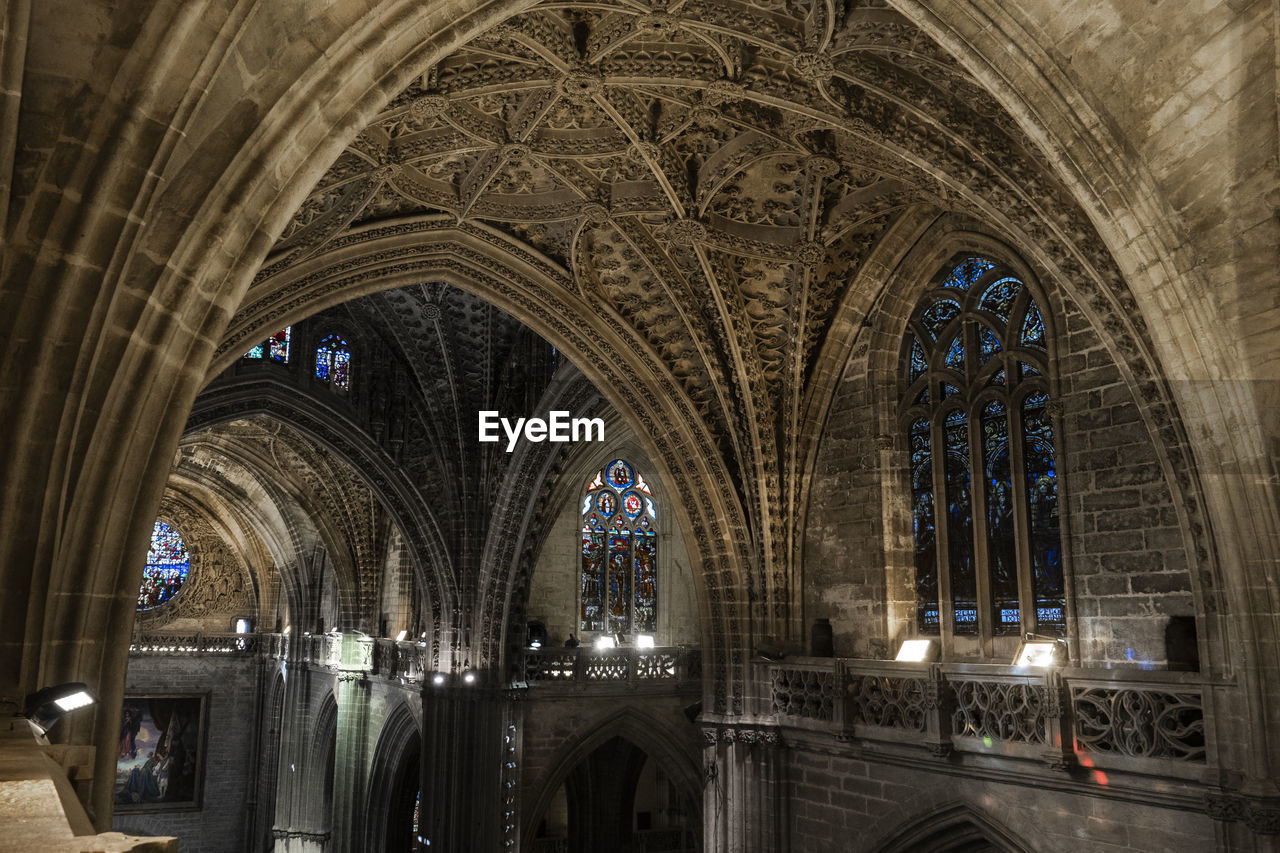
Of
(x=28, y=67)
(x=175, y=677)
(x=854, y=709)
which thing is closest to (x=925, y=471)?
(x=854, y=709)

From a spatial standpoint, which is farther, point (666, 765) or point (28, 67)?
point (666, 765)

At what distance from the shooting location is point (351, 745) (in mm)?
22438

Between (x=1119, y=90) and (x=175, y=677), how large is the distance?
2820 centimetres

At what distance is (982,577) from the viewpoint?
10141 millimetres

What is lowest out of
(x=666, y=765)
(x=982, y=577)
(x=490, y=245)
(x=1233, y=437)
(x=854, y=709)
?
(x=666, y=765)

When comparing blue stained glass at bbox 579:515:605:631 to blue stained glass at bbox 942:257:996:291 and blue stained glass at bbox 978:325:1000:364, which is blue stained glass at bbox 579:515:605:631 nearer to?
blue stained glass at bbox 942:257:996:291

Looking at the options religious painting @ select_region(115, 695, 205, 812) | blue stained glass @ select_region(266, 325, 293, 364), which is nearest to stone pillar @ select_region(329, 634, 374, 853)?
religious painting @ select_region(115, 695, 205, 812)

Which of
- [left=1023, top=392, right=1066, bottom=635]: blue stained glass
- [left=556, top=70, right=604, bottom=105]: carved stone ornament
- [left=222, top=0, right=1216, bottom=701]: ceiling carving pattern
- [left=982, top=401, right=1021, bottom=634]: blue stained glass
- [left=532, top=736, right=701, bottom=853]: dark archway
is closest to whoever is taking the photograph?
[left=222, top=0, right=1216, bottom=701]: ceiling carving pattern

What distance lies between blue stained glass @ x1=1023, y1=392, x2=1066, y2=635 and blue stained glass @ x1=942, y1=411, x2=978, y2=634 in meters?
0.78

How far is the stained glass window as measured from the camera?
2800 centimetres

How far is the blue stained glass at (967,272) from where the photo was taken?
34.6 feet

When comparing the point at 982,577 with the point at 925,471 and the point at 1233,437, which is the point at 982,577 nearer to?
the point at 925,471

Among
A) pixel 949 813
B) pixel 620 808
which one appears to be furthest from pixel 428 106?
pixel 620 808

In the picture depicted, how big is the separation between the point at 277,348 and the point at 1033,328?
11.6 meters
